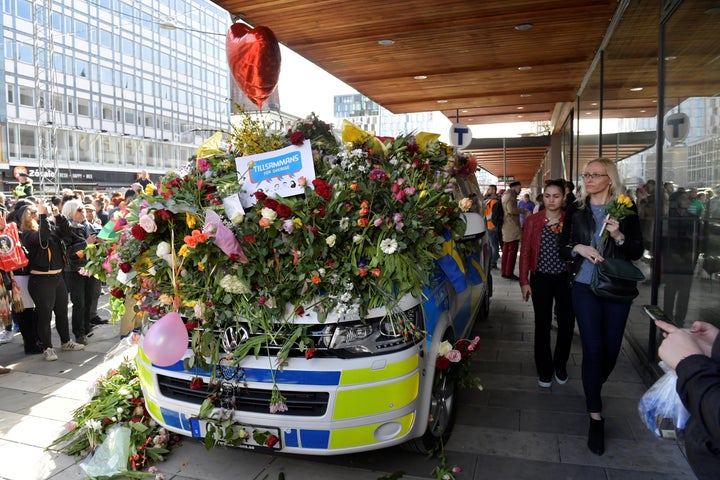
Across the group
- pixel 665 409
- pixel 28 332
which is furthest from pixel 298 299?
pixel 28 332

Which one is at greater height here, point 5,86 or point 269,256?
point 5,86

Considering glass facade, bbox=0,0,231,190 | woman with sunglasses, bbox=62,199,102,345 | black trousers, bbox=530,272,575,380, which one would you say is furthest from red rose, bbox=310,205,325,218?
glass facade, bbox=0,0,231,190

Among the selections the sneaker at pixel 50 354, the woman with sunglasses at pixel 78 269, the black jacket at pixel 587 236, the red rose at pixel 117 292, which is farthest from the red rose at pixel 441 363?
the woman with sunglasses at pixel 78 269

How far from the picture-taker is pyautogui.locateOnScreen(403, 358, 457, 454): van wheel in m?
3.52

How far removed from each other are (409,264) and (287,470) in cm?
163

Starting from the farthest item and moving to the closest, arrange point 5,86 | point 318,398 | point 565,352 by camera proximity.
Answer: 1. point 5,86
2. point 565,352
3. point 318,398

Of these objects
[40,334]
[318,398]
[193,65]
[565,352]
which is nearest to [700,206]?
[565,352]

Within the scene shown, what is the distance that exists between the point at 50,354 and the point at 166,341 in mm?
4436

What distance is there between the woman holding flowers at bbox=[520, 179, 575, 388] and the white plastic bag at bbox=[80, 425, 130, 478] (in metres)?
3.40

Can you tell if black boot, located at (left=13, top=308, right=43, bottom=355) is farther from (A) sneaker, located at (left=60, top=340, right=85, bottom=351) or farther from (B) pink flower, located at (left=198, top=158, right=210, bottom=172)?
(B) pink flower, located at (left=198, top=158, right=210, bottom=172)

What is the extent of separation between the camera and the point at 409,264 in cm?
325

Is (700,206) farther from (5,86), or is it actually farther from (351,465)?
(5,86)

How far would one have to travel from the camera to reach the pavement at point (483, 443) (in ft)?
11.6

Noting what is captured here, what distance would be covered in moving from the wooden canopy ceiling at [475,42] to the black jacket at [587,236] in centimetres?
141
